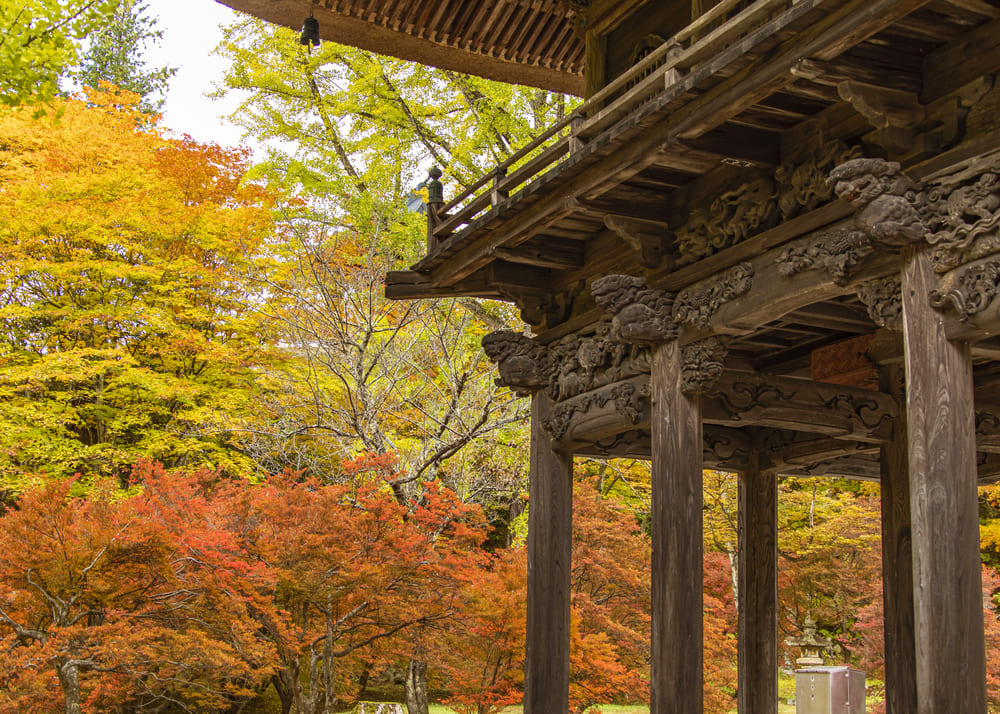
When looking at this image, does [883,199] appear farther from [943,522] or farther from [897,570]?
[897,570]

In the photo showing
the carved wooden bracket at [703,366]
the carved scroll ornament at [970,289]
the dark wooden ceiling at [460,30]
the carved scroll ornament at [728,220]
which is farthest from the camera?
the dark wooden ceiling at [460,30]

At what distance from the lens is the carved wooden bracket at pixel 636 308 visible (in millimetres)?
6977

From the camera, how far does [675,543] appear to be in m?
6.66

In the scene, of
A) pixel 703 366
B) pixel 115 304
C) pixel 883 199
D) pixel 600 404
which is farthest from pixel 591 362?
pixel 115 304

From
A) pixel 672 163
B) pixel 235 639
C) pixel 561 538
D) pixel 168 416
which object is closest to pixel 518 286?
pixel 561 538

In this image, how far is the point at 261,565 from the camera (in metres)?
11.1

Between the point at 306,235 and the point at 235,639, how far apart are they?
22.3ft

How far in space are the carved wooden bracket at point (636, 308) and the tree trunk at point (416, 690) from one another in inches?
309

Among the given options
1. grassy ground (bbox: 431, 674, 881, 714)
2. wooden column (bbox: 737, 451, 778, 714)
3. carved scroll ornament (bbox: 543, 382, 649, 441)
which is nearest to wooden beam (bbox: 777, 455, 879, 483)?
wooden column (bbox: 737, 451, 778, 714)

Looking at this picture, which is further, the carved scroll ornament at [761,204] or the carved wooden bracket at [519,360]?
the carved wooden bracket at [519,360]

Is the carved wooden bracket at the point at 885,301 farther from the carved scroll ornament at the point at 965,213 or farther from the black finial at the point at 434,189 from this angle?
the black finial at the point at 434,189

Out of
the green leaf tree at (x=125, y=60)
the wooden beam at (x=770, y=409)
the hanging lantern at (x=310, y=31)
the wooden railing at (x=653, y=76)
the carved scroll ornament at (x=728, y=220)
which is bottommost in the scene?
the wooden beam at (x=770, y=409)

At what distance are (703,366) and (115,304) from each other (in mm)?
14651

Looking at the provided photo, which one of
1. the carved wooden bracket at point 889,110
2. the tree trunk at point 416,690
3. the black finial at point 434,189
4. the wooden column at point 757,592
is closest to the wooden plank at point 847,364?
the wooden column at point 757,592
